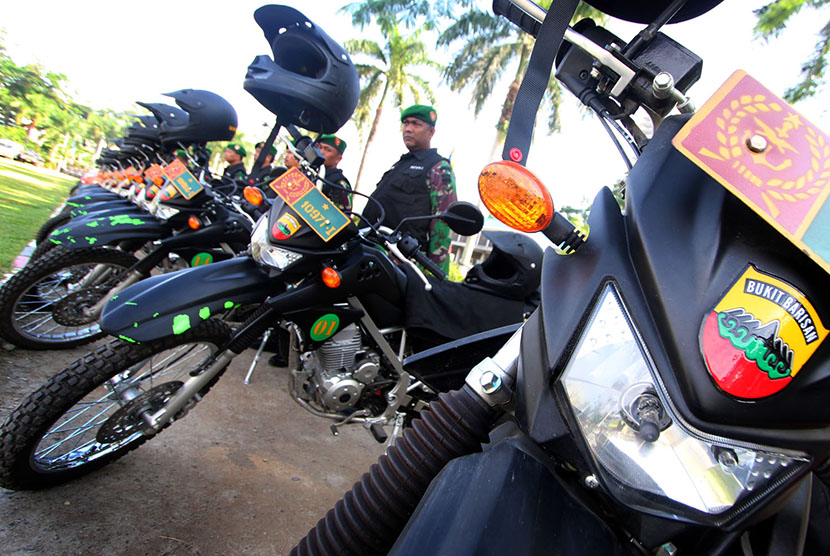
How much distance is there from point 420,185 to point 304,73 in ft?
5.58

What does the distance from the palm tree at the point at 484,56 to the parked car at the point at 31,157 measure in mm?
27560

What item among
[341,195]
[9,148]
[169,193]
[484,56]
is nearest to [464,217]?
[341,195]

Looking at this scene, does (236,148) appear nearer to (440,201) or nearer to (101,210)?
(101,210)

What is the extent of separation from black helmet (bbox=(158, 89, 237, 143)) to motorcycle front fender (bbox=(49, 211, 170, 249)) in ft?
2.80

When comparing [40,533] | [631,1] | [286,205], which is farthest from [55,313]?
[631,1]

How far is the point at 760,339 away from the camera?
24.0 inches

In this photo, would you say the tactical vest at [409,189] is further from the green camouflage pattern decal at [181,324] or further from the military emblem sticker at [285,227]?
the green camouflage pattern decal at [181,324]

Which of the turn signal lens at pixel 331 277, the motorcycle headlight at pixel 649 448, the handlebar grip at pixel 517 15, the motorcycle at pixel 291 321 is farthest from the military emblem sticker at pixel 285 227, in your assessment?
the motorcycle headlight at pixel 649 448

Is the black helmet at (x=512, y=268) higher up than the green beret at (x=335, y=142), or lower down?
higher up

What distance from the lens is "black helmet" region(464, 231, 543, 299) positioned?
7.06 ft

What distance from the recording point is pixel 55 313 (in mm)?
2936

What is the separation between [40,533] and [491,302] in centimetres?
188

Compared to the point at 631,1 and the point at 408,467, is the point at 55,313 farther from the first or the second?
the point at 631,1

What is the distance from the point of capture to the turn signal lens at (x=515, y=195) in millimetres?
805
